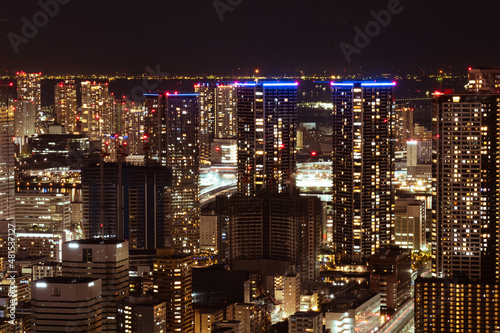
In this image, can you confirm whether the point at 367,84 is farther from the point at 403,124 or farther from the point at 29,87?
the point at 29,87

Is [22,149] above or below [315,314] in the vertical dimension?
above

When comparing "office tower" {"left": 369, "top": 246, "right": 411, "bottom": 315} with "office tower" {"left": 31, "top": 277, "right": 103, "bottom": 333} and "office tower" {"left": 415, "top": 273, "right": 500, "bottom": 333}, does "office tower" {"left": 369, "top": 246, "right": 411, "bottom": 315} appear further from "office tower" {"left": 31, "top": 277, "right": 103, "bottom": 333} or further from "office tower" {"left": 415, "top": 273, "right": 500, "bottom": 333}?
"office tower" {"left": 31, "top": 277, "right": 103, "bottom": 333}

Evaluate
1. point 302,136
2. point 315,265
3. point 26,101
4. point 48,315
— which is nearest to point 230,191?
point 302,136

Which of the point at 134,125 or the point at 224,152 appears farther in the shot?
the point at 134,125

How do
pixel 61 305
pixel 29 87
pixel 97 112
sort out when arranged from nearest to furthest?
pixel 61 305 < pixel 29 87 < pixel 97 112

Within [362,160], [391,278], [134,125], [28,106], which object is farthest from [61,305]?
[28,106]

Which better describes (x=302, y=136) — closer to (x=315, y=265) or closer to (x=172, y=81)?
(x=172, y=81)

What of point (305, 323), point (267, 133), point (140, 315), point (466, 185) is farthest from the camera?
point (267, 133)
